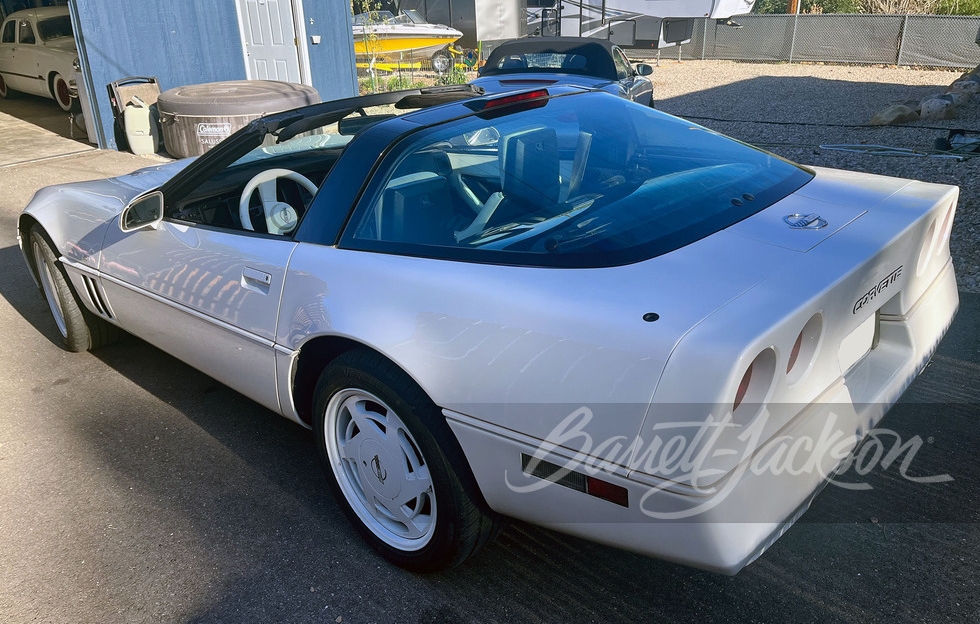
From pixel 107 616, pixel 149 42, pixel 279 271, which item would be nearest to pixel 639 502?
pixel 279 271

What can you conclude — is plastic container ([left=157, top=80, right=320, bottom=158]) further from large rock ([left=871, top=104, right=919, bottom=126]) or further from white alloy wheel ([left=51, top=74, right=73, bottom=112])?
large rock ([left=871, top=104, right=919, bottom=126])

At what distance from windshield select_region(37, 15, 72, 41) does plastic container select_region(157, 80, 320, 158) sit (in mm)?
5583

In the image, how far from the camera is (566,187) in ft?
8.52

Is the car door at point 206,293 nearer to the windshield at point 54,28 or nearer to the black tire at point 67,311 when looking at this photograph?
the black tire at point 67,311

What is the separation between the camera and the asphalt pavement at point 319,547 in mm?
2318

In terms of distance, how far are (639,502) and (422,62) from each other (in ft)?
58.5

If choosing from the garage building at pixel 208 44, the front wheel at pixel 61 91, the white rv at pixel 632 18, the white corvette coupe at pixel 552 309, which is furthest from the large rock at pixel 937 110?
the front wheel at pixel 61 91

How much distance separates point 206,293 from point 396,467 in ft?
3.61

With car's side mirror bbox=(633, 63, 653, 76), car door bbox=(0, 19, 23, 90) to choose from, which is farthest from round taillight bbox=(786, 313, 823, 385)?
car door bbox=(0, 19, 23, 90)

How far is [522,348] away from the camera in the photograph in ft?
6.48

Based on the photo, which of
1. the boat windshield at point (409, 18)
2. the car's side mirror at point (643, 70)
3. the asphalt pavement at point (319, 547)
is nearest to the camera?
the asphalt pavement at point (319, 547)

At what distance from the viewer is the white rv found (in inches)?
745

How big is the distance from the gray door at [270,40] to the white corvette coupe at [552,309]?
9.07 meters

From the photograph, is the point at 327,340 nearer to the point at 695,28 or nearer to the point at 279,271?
the point at 279,271
